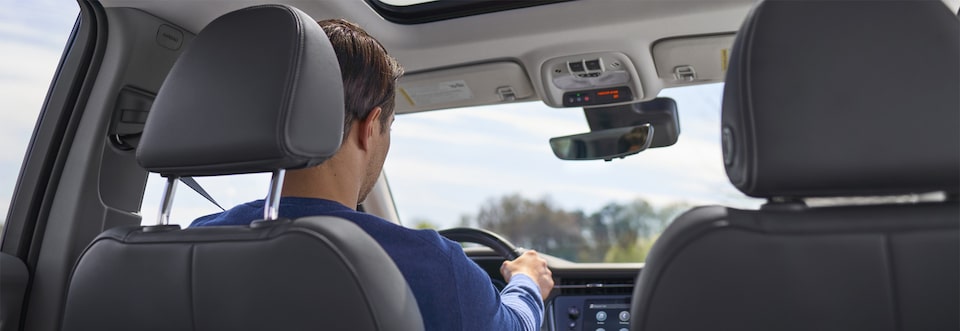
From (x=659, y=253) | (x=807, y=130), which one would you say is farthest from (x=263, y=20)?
(x=807, y=130)

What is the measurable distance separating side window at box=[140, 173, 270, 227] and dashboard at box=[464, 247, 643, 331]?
1019mm

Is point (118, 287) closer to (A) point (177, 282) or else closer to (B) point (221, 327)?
(A) point (177, 282)

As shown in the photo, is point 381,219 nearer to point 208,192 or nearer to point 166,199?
point 166,199

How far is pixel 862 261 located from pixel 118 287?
4.54 ft

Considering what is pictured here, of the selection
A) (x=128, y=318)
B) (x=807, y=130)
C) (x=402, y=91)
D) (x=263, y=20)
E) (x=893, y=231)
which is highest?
(x=263, y=20)

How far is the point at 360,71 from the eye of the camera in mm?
1980

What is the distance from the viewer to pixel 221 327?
5.03ft

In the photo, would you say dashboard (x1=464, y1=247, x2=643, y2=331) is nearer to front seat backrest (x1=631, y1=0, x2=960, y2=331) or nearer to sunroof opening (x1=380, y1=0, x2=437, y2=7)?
sunroof opening (x1=380, y1=0, x2=437, y2=7)

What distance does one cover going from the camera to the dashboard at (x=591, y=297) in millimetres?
3062

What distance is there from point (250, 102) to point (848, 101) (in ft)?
3.49

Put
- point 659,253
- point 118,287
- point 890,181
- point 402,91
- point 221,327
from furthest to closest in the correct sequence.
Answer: point 402,91 < point 118,287 < point 221,327 < point 659,253 < point 890,181

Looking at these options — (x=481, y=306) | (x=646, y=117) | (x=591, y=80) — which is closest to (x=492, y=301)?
(x=481, y=306)

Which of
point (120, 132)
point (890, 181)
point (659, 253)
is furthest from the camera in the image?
point (120, 132)

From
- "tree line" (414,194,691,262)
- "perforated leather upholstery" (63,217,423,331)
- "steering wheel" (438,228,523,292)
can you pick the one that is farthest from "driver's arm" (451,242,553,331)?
"tree line" (414,194,691,262)
